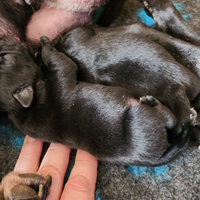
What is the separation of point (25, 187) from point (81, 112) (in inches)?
16.1

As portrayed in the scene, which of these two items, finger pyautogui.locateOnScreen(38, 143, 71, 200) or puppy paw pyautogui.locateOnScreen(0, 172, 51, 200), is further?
finger pyautogui.locateOnScreen(38, 143, 71, 200)

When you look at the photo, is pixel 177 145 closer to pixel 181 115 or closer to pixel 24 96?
pixel 181 115

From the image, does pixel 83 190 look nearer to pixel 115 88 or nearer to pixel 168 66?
pixel 115 88

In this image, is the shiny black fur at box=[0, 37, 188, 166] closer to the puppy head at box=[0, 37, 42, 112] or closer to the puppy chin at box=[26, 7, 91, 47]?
the puppy head at box=[0, 37, 42, 112]

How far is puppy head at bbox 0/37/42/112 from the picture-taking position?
116cm

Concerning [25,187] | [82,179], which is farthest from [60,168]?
[25,187]

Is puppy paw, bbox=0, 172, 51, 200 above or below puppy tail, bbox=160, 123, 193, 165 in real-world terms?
above

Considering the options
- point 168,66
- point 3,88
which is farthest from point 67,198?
point 168,66

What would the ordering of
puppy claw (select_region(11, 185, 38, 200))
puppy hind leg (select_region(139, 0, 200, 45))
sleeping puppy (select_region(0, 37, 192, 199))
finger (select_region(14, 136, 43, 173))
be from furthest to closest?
1. puppy hind leg (select_region(139, 0, 200, 45))
2. finger (select_region(14, 136, 43, 173))
3. sleeping puppy (select_region(0, 37, 192, 199))
4. puppy claw (select_region(11, 185, 38, 200))

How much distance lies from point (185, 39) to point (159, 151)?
2.36 feet

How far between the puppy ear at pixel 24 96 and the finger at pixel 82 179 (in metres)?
0.39

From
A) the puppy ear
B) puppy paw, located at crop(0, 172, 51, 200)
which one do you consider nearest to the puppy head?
the puppy ear

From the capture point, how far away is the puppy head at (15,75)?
3.80ft

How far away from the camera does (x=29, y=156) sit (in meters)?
1.30
